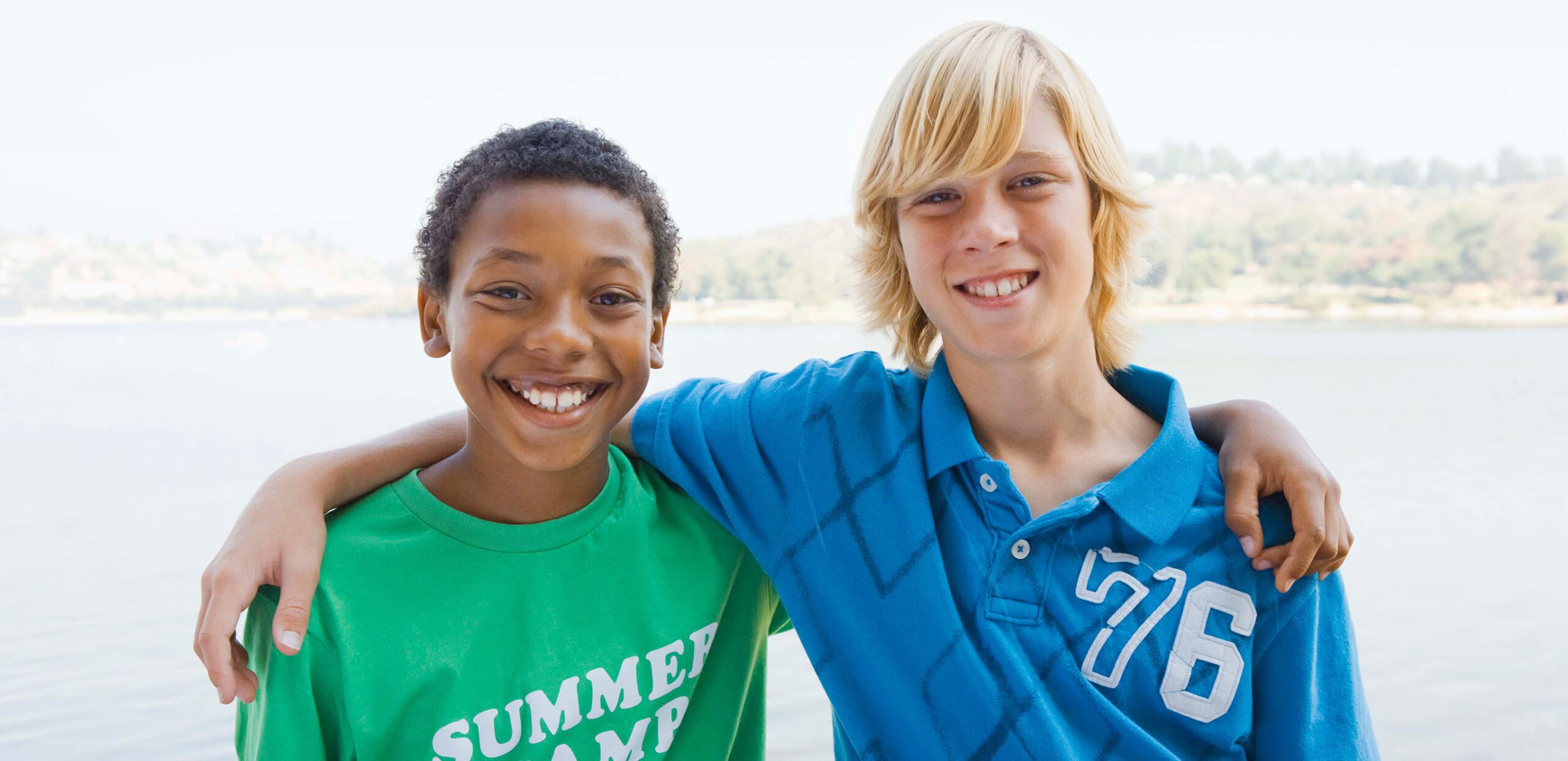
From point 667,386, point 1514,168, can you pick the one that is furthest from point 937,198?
point 1514,168

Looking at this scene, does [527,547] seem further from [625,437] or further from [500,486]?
[625,437]

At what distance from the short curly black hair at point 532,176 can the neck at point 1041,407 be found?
0.40 m

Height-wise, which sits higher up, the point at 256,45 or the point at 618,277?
the point at 256,45

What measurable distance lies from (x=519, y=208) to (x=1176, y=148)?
82.9ft

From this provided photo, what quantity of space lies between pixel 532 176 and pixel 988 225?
0.49 meters

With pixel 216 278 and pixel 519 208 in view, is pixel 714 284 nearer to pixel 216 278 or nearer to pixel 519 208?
pixel 216 278

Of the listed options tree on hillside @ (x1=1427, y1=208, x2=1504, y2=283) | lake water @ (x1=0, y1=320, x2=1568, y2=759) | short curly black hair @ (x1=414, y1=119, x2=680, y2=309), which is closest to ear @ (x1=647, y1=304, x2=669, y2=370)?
short curly black hair @ (x1=414, y1=119, x2=680, y2=309)

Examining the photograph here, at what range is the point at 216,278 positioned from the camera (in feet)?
53.5

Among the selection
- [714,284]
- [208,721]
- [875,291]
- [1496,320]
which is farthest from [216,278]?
[1496,320]

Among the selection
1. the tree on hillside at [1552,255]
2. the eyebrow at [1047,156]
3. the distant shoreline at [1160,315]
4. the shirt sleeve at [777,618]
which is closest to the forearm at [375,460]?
the shirt sleeve at [777,618]

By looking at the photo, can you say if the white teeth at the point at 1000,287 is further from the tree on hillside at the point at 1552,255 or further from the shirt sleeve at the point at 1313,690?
the tree on hillside at the point at 1552,255

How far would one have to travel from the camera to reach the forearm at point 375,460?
1.11 metres

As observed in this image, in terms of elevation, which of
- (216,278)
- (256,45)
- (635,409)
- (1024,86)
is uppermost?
(256,45)

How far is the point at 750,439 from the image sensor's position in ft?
4.17
